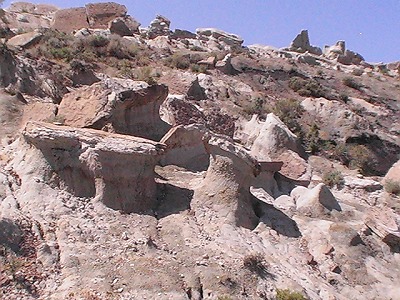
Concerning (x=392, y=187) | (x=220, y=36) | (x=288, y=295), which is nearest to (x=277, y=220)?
(x=288, y=295)

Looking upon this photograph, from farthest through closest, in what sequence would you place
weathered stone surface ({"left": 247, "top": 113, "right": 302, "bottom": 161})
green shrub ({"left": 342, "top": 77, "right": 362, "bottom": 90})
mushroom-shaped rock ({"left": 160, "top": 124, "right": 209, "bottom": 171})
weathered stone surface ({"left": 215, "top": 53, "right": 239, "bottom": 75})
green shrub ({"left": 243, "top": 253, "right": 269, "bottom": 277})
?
green shrub ({"left": 342, "top": 77, "right": 362, "bottom": 90}) → weathered stone surface ({"left": 215, "top": 53, "right": 239, "bottom": 75}) → weathered stone surface ({"left": 247, "top": 113, "right": 302, "bottom": 161}) → mushroom-shaped rock ({"left": 160, "top": 124, "right": 209, "bottom": 171}) → green shrub ({"left": 243, "top": 253, "right": 269, "bottom": 277})

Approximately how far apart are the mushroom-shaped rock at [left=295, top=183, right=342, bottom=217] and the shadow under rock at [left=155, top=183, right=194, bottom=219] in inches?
134

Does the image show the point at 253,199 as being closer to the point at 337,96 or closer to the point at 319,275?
the point at 319,275

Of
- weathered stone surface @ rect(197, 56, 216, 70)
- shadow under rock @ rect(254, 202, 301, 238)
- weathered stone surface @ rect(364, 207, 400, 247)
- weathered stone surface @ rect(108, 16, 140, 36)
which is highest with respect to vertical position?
weathered stone surface @ rect(108, 16, 140, 36)

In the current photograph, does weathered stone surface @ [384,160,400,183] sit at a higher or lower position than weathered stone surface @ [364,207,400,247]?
higher

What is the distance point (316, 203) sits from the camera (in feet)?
48.4

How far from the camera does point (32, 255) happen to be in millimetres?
9883

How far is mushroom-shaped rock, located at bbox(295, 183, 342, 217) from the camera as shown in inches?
575

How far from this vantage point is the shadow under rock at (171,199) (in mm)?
12508

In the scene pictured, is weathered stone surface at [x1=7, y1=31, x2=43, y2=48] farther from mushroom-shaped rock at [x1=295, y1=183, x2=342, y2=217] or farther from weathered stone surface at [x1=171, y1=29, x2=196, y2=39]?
weathered stone surface at [x1=171, y1=29, x2=196, y2=39]

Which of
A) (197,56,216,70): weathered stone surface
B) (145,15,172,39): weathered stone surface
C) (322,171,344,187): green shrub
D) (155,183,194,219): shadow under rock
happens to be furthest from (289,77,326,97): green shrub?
(155,183,194,219): shadow under rock

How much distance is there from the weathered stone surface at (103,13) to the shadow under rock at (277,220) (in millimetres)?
21890

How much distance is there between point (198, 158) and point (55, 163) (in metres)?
4.61

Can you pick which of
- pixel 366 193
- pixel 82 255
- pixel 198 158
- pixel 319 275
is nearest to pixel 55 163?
pixel 82 255
